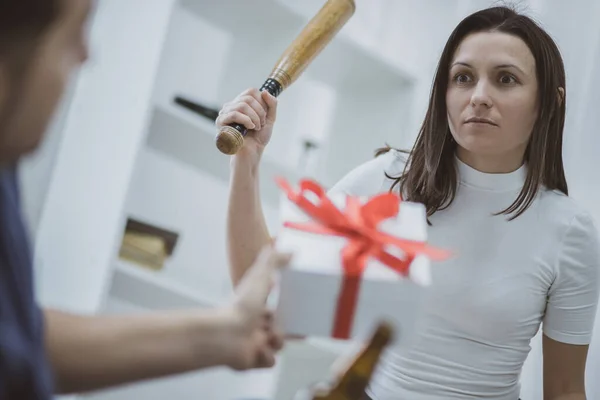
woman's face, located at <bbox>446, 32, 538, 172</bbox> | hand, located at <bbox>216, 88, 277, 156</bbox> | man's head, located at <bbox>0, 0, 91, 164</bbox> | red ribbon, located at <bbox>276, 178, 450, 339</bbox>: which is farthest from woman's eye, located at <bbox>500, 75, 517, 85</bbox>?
man's head, located at <bbox>0, 0, 91, 164</bbox>

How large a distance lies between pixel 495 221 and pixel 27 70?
0.92 m

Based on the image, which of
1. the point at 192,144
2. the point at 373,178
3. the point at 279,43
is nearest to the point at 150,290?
the point at 192,144

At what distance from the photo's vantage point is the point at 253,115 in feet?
3.43

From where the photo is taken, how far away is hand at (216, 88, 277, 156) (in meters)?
1.03

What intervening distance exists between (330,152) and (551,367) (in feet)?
4.07

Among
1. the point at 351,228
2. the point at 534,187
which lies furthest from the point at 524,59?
the point at 351,228

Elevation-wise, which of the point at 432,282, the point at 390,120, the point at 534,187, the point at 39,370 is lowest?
the point at 39,370

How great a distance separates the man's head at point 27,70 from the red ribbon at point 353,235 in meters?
0.27

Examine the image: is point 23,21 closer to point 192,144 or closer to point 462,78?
point 462,78

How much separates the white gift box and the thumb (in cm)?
42

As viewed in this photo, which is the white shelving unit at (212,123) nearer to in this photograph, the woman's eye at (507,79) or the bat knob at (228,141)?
the woman's eye at (507,79)

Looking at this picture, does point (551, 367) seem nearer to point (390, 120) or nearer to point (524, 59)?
point (524, 59)

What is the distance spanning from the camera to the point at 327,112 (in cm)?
253

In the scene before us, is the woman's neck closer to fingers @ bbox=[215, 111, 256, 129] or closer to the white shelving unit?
A: fingers @ bbox=[215, 111, 256, 129]
